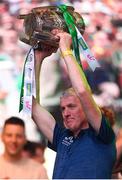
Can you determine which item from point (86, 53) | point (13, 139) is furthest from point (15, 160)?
point (86, 53)

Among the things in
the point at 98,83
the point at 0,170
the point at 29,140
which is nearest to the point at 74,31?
the point at 0,170

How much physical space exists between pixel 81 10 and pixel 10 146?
167cm

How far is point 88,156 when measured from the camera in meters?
2.63

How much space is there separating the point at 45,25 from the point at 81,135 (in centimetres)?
51

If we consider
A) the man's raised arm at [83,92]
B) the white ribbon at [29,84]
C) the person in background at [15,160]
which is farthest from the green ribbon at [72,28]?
the person in background at [15,160]

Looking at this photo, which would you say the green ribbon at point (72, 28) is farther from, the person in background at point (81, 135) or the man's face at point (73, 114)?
the man's face at point (73, 114)

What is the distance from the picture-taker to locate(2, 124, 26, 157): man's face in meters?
4.11

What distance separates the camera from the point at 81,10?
17.5 ft

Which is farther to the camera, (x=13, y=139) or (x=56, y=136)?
(x=13, y=139)

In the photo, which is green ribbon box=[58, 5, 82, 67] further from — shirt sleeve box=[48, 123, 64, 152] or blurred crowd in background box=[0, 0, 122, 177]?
blurred crowd in background box=[0, 0, 122, 177]

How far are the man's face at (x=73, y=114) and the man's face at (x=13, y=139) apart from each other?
4.50 feet

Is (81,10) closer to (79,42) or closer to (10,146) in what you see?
(10,146)

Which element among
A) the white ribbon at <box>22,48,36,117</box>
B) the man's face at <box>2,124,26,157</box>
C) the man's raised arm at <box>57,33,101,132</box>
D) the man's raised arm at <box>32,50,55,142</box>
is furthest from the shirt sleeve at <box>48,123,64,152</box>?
the man's face at <box>2,124,26,157</box>

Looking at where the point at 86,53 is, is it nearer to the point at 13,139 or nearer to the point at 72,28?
the point at 72,28
